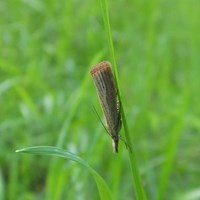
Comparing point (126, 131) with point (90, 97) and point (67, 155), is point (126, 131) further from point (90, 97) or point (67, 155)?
point (90, 97)

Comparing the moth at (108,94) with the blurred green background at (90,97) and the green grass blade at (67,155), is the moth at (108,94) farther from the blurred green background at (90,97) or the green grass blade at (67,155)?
the blurred green background at (90,97)

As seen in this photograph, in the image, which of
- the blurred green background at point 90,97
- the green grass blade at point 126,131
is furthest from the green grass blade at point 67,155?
the blurred green background at point 90,97

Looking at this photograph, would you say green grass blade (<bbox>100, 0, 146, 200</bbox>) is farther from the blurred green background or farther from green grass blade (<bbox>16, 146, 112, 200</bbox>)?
the blurred green background

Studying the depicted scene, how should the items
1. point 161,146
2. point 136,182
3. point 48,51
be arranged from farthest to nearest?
1. point 48,51
2. point 161,146
3. point 136,182

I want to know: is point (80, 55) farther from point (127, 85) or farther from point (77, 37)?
point (127, 85)

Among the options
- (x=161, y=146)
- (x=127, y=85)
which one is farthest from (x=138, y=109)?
(x=127, y=85)

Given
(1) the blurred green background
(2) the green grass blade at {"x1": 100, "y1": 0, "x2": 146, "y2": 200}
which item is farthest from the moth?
(1) the blurred green background

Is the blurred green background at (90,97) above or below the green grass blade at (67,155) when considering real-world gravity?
above
